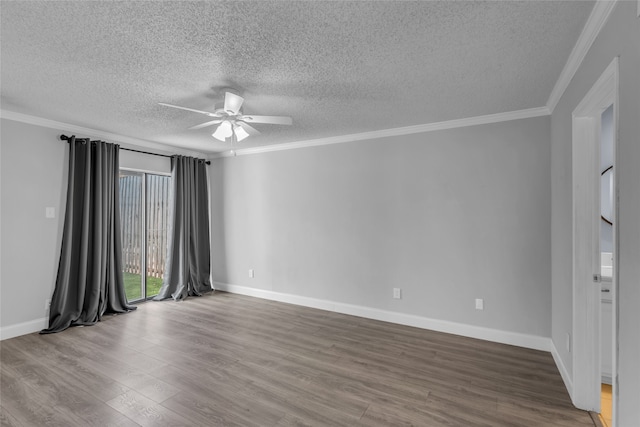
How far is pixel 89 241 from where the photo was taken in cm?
402

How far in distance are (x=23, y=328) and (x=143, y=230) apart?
6.10 ft

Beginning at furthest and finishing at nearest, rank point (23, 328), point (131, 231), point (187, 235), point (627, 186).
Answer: point (187, 235) → point (131, 231) → point (23, 328) → point (627, 186)

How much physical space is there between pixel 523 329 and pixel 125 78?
4.48 metres

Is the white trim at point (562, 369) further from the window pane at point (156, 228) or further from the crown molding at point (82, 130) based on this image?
the crown molding at point (82, 130)

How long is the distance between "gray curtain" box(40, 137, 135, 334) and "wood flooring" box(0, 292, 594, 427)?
0.38 meters

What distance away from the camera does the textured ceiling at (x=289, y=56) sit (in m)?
1.70

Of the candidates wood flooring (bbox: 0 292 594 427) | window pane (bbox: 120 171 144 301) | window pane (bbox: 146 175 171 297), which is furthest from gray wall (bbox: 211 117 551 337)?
window pane (bbox: 120 171 144 301)

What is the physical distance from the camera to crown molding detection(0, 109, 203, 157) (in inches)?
136

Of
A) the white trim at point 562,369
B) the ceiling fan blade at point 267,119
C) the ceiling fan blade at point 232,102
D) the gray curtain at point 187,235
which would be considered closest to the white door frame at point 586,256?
the white trim at point 562,369

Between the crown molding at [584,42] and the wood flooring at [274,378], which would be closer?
the crown molding at [584,42]

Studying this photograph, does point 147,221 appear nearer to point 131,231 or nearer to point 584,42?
point 131,231

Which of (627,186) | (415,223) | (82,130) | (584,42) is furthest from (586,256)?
(82,130)

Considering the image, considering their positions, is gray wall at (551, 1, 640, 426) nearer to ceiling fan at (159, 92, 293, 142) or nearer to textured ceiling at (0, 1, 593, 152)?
textured ceiling at (0, 1, 593, 152)

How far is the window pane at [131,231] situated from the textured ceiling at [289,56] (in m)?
1.48
